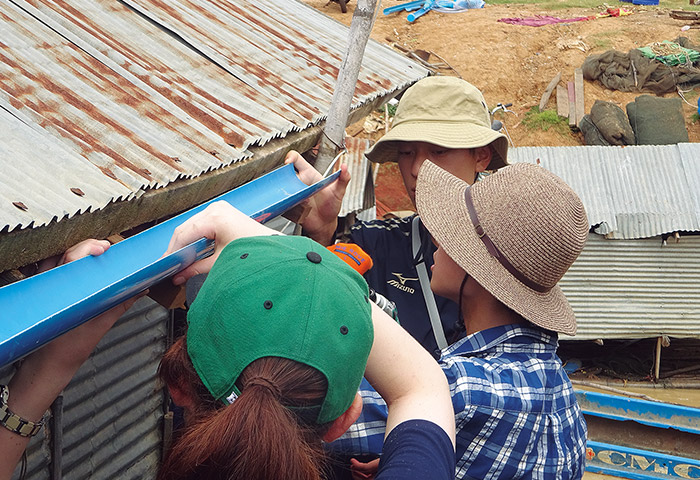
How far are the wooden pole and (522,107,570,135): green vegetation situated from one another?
1330 cm

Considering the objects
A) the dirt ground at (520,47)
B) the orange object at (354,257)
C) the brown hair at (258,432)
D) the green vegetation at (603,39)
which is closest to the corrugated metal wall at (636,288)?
the dirt ground at (520,47)

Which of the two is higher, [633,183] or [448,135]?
[448,135]

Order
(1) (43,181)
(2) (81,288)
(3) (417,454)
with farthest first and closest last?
(1) (43,181) < (2) (81,288) < (3) (417,454)

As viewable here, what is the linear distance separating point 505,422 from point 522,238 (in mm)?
616

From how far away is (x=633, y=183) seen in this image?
991 centimetres

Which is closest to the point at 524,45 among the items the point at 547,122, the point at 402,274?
the point at 547,122

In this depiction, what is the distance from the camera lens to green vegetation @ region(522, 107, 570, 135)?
50.5ft

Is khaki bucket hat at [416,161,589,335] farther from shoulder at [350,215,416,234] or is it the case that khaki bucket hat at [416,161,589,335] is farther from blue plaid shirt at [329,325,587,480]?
shoulder at [350,215,416,234]

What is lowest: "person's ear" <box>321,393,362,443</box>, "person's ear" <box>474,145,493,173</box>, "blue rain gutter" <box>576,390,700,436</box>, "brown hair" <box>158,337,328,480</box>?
"blue rain gutter" <box>576,390,700,436</box>

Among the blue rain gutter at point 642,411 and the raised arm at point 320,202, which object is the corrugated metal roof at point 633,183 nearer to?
the blue rain gutter at point 642,411

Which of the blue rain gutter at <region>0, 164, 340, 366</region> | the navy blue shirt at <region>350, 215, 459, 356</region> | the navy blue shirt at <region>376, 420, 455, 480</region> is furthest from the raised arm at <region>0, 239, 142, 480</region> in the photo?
the navy blue shirt at <region>350, 215, 459, 356</region>

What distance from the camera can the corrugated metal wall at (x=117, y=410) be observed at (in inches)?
117

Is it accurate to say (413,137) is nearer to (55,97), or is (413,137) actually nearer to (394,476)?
(55,97)

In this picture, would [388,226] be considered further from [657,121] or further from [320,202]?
[657,121]
